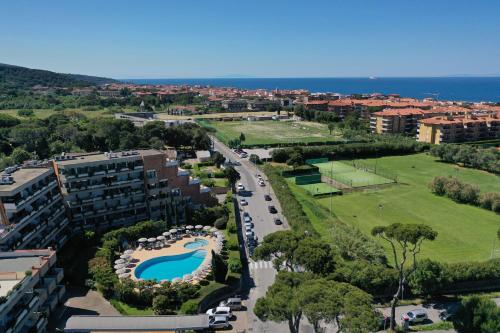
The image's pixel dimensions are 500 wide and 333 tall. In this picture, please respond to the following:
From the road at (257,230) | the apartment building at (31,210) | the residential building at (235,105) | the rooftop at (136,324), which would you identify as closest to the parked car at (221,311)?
the road at (257,230)

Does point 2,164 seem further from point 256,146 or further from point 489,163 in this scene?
point 489,163

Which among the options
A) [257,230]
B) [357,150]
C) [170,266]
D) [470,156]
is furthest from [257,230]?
[470,156]

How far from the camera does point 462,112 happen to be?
12838 cm

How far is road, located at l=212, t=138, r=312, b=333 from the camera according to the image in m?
29.4

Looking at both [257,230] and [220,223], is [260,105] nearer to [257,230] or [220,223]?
[257,230]

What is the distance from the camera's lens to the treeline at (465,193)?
177 ft

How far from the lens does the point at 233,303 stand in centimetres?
3200

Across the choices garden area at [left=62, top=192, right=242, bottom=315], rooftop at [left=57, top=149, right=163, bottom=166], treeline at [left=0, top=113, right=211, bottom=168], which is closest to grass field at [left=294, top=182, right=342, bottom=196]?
garden area at [left=62, top=192, right=242, bottom=315]

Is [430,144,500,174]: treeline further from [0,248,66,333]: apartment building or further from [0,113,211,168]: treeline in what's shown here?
[0,248,66,333]: apartment building

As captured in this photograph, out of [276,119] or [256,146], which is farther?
[276,119]

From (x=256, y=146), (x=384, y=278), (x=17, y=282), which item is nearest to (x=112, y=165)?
(x=17, y=282)

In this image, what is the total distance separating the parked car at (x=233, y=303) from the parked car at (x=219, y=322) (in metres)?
2.40

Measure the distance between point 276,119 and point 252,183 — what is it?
88.1 meters

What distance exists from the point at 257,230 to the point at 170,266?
12409mm
